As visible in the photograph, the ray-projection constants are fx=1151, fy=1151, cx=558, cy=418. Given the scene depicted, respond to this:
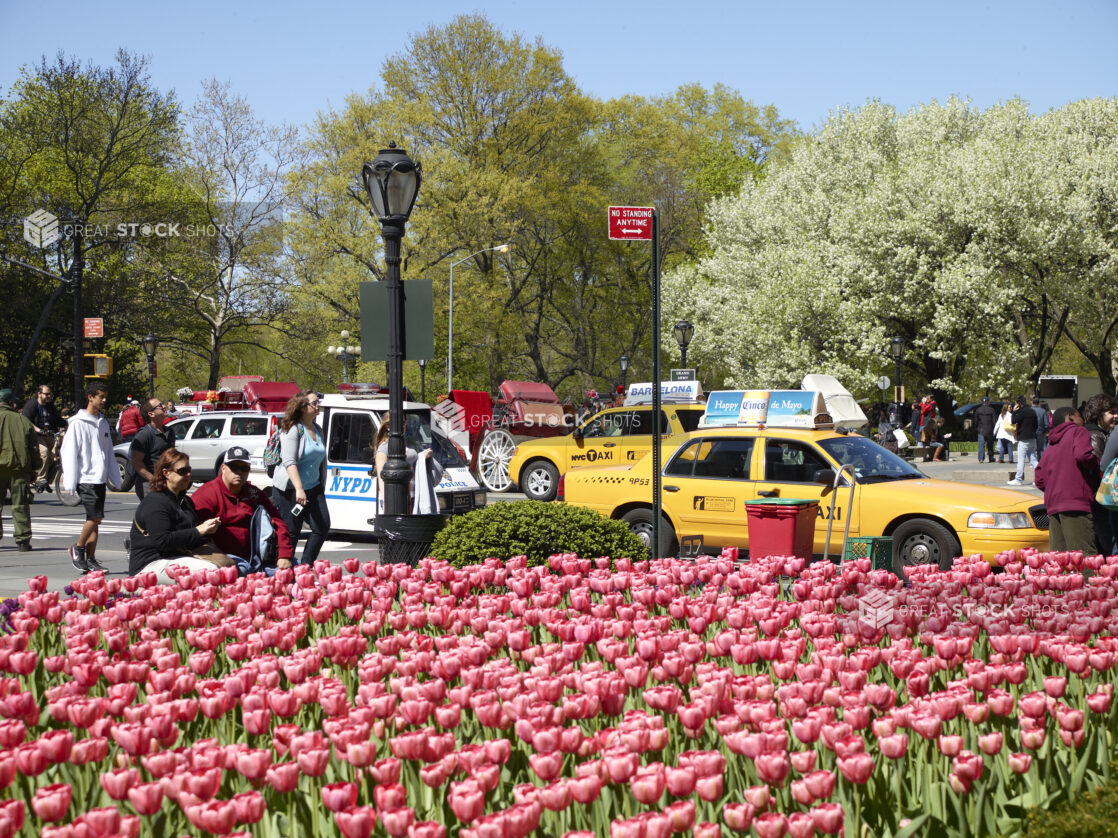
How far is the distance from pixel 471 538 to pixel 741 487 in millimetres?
4430

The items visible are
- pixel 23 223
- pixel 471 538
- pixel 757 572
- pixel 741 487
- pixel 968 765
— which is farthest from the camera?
pixel 23 223

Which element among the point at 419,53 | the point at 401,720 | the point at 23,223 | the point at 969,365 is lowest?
the point at 401,720

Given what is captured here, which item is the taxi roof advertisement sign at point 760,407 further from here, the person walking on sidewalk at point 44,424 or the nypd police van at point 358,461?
the person walking on sidewalk at point 44,424

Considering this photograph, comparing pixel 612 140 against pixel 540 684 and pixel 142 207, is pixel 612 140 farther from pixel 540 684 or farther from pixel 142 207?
pixel 540 684

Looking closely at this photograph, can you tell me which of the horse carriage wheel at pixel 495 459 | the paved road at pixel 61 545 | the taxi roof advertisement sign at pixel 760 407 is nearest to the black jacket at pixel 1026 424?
the paved road at pixel 61 545

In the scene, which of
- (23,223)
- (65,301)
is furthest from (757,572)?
(23,223)

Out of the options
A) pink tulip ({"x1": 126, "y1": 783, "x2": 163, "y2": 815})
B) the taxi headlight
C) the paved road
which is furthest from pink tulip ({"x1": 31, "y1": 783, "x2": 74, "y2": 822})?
the taxi headlight

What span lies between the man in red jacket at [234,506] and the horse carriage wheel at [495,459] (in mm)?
14047

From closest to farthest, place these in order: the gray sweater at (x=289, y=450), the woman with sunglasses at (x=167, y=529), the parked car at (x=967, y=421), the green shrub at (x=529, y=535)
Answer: the green shrub at (x=529, y=535)
the woman with sunglasses at (x=167, y=529)
the gray sweater at (x=289, y=450)
the parked car at (x=967, y=421)

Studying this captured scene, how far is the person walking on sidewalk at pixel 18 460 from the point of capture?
13.2 meters

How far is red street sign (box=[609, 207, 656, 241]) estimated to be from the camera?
7949 mm

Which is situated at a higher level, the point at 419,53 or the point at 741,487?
the point at 419,53

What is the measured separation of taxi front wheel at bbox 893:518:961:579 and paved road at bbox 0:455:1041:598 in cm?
509

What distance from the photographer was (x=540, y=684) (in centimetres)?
370
